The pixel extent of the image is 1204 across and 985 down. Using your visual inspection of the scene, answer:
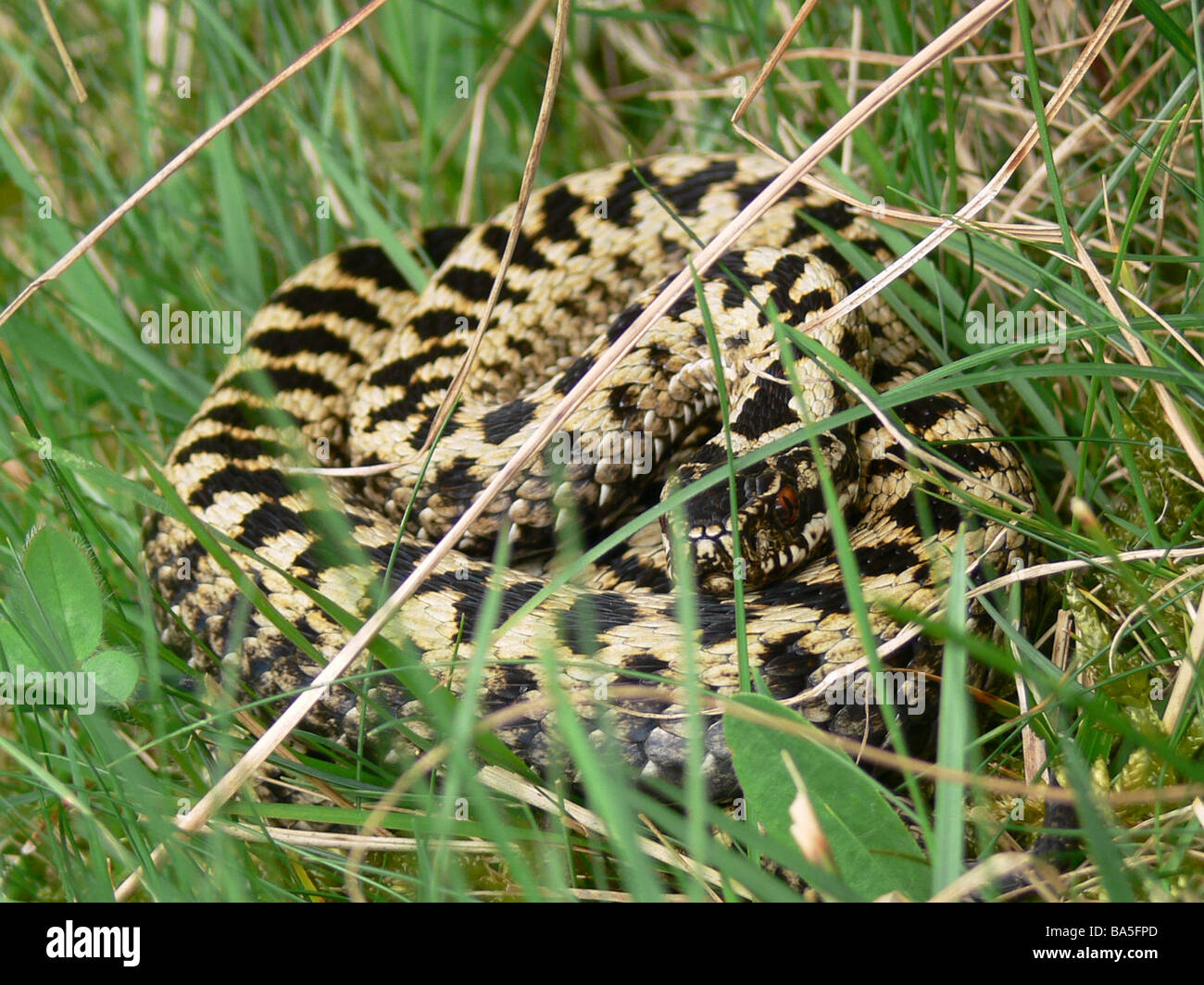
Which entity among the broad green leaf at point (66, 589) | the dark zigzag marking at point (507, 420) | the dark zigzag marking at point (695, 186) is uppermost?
the dark zigzag marking at point (695, 186)

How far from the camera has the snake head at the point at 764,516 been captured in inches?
127

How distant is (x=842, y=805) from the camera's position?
2.01 meters

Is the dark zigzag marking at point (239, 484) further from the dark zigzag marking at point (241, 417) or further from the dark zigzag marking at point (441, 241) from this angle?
the dark zigzag marking at point (441, 241)

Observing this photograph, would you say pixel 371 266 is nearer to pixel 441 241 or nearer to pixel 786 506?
pixel 441 241

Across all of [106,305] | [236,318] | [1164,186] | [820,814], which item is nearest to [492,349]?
[236,318]

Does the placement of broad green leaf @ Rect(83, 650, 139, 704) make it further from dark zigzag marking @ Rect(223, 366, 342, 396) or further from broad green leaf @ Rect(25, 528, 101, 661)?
dark zigzag marking @ Rect(223, 366, 342, 396)

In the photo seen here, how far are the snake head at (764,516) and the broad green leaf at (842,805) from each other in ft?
3.81
